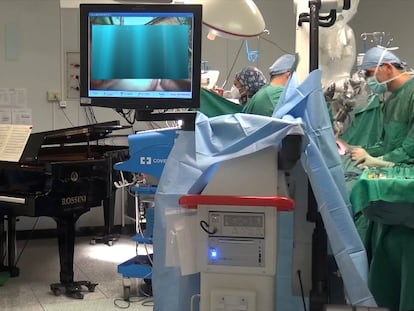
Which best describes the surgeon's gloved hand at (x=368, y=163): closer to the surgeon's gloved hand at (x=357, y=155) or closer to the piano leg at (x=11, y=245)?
the surgeon's gloved hand at (x=357, y=155)

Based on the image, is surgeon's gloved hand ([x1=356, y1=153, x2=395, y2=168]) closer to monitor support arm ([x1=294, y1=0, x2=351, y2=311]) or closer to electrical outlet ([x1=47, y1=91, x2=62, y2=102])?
monitor support arm ([x1=294, y1=0, x2=351, y2=311])

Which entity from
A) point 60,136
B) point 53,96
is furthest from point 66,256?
point 53,96

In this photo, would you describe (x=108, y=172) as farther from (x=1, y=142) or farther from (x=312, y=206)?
(x=312, y=206)

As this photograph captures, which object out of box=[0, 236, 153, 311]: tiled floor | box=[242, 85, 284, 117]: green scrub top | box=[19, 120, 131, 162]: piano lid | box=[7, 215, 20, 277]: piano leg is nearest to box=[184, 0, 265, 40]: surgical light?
box=[242, 85, 284, 117]: green scrub top

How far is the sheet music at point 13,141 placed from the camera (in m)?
3.79

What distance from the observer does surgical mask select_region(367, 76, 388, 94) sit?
9.99ft

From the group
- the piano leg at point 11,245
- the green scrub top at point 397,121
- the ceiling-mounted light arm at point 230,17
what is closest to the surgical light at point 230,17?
the ceiling-mounted light arm at point 230,17

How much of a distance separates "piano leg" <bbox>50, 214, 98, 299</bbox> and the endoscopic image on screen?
6.73 ft

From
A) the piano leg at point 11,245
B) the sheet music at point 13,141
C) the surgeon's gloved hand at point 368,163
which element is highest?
the surgeon's gloved hand at point 368,163

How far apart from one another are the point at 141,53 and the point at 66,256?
2297mm

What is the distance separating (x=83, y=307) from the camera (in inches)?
138

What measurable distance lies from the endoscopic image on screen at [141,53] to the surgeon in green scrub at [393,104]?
1.21 m

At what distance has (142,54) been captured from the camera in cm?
187

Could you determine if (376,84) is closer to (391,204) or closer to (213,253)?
(391,204)
